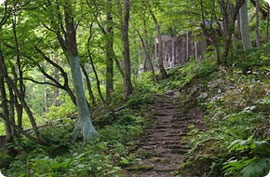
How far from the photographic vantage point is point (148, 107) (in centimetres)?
1080

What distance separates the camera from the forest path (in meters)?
5.19

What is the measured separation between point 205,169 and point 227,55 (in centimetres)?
806

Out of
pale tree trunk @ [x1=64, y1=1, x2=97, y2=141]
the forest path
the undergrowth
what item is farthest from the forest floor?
pale tree trunk @ [x1=64, y1=1, x2=97, y2=141]

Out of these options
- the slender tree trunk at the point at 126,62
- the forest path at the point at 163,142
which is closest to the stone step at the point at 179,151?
the forest path at the point at 163,142

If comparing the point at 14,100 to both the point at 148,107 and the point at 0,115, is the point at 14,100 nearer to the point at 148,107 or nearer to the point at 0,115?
the point at 0,115

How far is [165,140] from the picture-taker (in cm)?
711

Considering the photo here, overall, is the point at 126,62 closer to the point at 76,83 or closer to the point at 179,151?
the point at 76,83

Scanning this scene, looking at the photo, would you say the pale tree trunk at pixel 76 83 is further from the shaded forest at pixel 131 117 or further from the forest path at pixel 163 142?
the forest path at pixel 163 142

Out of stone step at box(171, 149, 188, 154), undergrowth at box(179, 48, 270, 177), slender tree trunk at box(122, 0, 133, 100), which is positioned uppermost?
slender tree trunk at box(122, 0, 133, 100)

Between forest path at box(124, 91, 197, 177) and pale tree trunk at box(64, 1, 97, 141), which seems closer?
forest path at box(124, 91, 197, 177)

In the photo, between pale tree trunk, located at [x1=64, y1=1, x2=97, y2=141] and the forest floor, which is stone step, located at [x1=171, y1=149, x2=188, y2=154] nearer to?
the forest floor

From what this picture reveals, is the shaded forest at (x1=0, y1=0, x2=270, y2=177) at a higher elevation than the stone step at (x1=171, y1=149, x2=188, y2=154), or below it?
higher

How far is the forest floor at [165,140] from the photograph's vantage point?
521cm

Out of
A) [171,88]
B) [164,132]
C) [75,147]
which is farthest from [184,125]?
[171,88]
